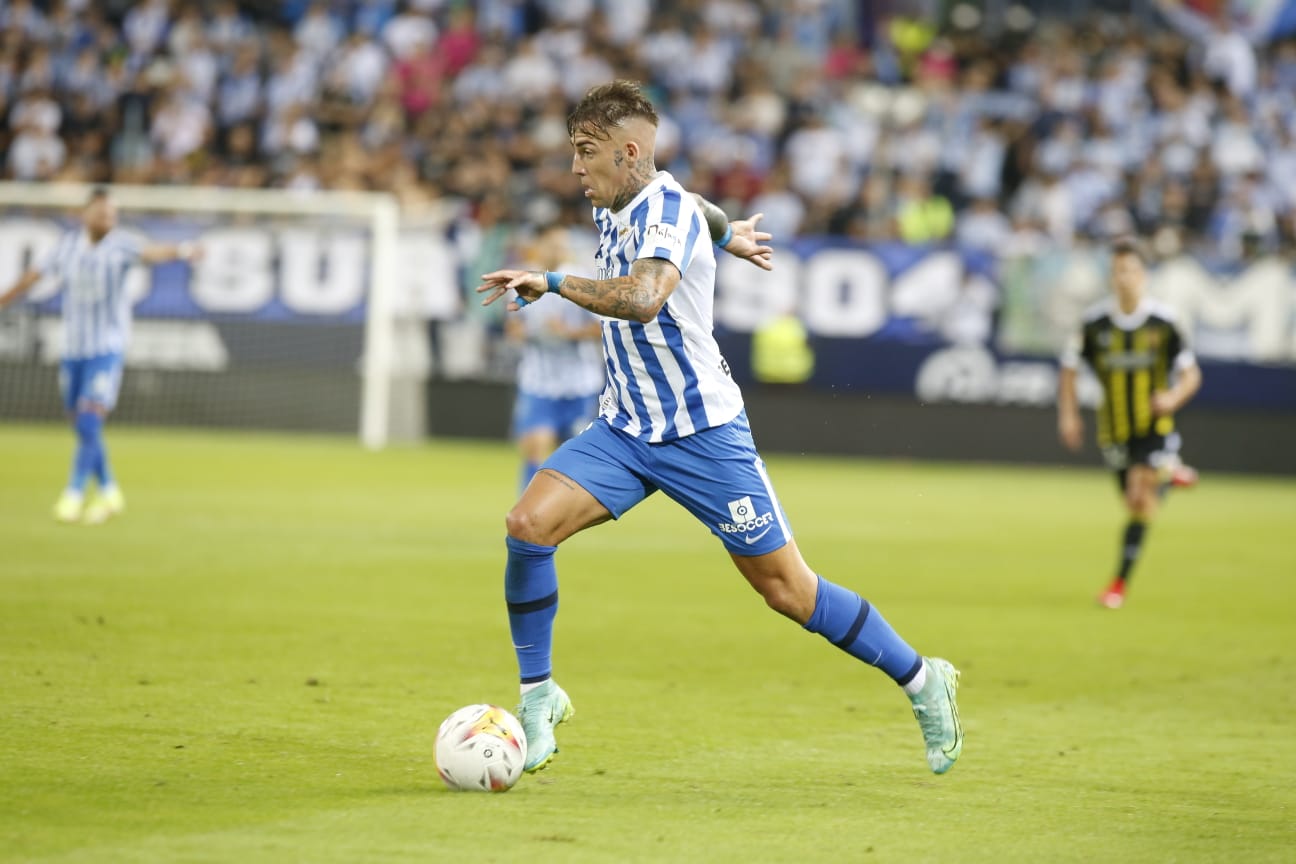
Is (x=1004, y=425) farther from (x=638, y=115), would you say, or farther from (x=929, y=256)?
(x=638, y=115)

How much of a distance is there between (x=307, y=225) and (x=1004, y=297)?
329 inches

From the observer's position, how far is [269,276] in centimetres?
2241

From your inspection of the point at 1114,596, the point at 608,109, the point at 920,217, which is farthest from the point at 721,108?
the point at 608,109

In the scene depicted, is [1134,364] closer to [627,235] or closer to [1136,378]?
[1136,378]

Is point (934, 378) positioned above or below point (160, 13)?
below

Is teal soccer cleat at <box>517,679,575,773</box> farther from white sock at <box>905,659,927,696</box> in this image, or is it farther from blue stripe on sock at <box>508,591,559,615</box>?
white sock at <box>905,659,927,696</box>

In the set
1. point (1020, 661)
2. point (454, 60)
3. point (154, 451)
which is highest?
point (454, 60)

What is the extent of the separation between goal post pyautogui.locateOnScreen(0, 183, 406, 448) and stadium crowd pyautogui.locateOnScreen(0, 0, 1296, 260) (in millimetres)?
1286

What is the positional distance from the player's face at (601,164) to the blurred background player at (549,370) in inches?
325

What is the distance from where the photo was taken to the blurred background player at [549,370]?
14.3 meters

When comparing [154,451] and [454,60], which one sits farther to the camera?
[454,60]

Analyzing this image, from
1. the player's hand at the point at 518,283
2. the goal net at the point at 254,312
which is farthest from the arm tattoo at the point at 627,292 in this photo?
the goal net at the point at 254,312

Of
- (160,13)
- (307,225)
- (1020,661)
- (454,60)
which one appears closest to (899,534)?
(1020,661)

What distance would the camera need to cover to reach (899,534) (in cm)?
1471
